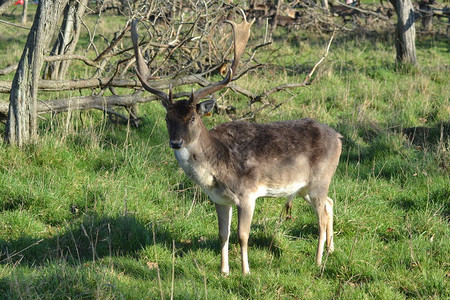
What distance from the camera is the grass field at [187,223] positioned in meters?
4.64

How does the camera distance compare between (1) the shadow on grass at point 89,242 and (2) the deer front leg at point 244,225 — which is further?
(1) the shadow on grass at point 89,242

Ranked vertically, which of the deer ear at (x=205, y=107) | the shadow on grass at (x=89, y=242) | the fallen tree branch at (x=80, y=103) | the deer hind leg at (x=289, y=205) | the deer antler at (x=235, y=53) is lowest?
the shadow on grass at (x=89, y=242)

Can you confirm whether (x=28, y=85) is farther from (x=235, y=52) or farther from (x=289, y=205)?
(x=289, y=205)

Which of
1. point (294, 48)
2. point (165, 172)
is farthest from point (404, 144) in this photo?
point (294, 48)

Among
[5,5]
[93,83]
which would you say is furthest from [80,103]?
[5,5]

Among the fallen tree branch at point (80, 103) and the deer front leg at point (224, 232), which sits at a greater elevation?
Answer: the fallen tree branch at point (80, 103)

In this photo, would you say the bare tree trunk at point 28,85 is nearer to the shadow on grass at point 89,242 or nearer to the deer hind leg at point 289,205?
the shadow on grass at point 89,242

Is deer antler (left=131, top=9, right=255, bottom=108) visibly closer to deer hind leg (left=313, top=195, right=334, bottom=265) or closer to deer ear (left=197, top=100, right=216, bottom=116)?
deer ear (left=197, top=100, right=216, bottom=116)

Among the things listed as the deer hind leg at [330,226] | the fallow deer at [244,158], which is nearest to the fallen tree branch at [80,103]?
the fallow deer at [244,158]

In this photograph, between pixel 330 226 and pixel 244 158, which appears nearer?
pixel 244 158

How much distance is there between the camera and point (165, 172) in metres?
6.84

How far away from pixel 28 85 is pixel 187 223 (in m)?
2.80

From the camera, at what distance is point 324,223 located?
18.1 ft

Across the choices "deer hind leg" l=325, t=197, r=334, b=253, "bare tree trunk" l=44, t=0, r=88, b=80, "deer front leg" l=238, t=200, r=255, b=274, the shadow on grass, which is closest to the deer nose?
"deer front leg" l=238, t=200, r=255, b=274
